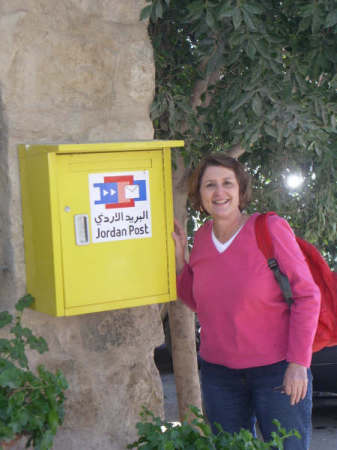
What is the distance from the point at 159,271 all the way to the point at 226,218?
37 cm

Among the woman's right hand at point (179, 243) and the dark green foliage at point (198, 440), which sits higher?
the woman's right hand at point (179, 243)

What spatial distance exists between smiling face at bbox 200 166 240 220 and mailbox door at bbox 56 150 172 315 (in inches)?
8.3

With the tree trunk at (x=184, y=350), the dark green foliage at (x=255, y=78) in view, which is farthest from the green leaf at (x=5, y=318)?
the tree trunk at (x=184, y=350)

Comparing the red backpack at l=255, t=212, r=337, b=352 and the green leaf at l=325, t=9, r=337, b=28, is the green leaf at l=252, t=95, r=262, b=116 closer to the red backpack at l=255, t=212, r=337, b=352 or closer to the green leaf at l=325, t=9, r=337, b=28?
the green leaf at l=325, t=9, r=337, b=28

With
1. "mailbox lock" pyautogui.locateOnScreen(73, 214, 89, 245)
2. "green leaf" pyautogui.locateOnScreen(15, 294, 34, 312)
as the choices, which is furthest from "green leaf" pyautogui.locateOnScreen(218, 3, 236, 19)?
"green leaf" pyautogui.locateOnScreen(15, 294, 34, 312)

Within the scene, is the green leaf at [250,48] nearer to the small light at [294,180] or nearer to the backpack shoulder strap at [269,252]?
the backpack shoulder strap at [269,252]

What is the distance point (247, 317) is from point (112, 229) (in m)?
0.66

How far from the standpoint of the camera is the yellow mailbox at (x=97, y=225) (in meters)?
2.92

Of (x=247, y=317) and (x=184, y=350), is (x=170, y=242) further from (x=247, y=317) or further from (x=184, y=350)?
(x=184, y=350)

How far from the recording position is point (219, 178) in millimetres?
3242

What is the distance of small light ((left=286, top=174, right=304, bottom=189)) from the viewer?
200 inches

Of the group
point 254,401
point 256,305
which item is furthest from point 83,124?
point 254,401

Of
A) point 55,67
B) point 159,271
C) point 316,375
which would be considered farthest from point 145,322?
point 316,375

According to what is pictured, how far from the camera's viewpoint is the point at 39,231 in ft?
9.91
